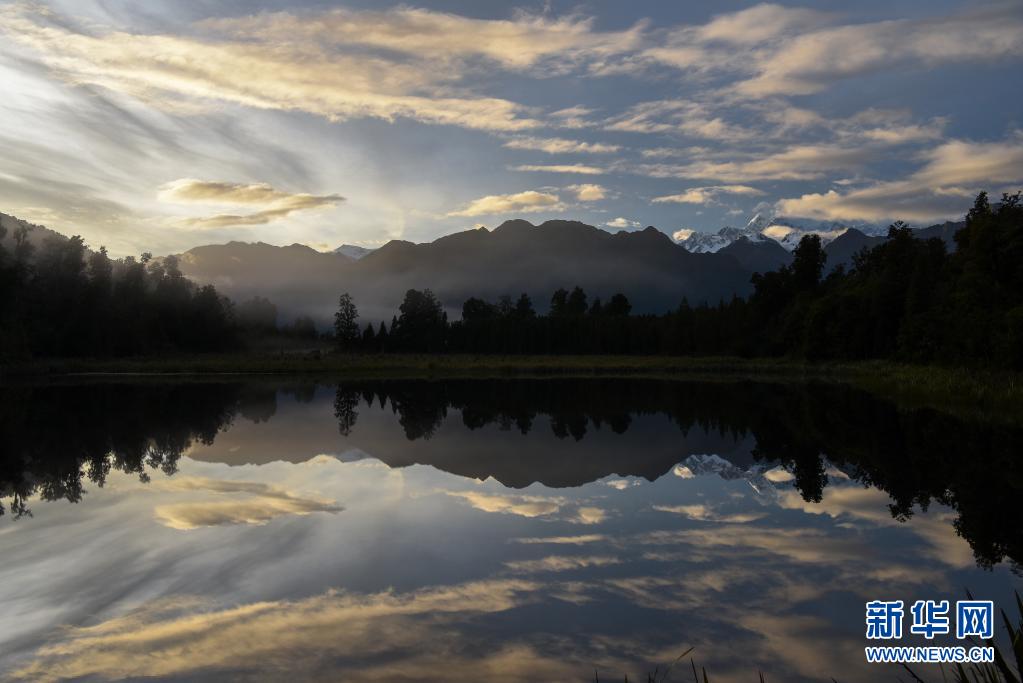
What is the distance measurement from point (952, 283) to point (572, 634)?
71883 millimetres

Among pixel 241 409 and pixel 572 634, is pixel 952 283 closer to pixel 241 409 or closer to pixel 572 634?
pixel 241 409

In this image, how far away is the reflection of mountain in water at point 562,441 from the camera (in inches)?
691

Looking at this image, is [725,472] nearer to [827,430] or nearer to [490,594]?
[827,430]

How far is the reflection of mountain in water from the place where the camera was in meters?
17.5

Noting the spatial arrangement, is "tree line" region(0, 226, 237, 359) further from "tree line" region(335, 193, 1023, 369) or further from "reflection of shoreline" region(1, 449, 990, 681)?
"reflection of shoreline" region(1, 449, 990, 681)

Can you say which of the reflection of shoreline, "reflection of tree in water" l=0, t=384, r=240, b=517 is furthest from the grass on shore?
"reflection of tree in water" l=0, t=384, r=240, b=517

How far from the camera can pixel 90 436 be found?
2659 cm

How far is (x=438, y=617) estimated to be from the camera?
8945 mm

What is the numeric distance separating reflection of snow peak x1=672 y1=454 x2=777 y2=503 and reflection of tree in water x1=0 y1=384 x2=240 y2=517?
47.4ft

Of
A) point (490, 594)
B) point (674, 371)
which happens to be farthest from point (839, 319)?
point (490, 594)

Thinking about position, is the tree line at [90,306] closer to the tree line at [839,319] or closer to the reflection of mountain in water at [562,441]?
the tree line at [839,319]

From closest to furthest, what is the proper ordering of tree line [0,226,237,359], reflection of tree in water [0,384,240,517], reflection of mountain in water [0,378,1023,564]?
reflection of mountain in water [0,378,1023,564] < reflection of tree in water [0,384,240,517] < tree line [0,226,237,359]

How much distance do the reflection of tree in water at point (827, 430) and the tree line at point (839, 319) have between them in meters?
12.2

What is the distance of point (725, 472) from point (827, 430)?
10.5 metres
